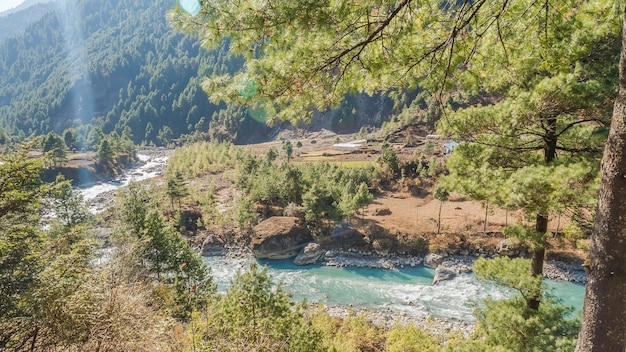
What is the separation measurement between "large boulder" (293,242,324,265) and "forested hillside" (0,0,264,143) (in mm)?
97807

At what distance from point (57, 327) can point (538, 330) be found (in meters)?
7.18

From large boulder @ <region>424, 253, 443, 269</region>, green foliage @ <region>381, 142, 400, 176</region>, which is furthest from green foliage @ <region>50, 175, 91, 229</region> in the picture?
green foliage @ <region>381, 142, 400, 176</region>

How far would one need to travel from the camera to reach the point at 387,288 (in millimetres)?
21219

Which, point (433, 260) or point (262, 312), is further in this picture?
point (433, 260)

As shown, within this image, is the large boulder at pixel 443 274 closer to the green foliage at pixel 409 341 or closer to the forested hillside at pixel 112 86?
the green foliage at pixel 409 341

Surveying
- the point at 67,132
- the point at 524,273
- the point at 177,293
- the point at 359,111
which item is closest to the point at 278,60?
the point at 524,273

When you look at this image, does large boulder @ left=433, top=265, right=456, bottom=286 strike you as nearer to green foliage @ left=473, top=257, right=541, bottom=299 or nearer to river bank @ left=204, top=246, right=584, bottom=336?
river bank @ left=204, top=246, right=584, bottom=336

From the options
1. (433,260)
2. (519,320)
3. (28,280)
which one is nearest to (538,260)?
(519,320)

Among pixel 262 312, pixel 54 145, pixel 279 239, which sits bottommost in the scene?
pixel 279 239

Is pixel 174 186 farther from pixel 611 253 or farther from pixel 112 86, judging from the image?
pixel 112 86

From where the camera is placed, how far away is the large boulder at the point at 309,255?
2566cm

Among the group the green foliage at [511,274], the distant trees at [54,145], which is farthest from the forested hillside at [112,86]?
the green foliage at [511,274]

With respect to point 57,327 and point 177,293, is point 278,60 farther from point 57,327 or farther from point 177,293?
point 177,293

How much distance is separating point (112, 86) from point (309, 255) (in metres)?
168
